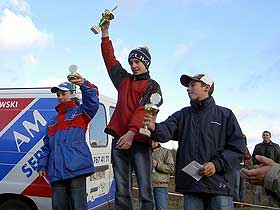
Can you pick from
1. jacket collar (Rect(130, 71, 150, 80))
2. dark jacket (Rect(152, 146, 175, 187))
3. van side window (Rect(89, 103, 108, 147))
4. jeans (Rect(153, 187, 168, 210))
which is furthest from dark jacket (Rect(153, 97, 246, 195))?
jeans (Rect(153, 187, 168, 210))

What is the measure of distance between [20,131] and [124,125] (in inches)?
89.4

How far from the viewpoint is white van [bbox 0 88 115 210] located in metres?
5.70

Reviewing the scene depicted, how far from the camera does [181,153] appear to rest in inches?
165

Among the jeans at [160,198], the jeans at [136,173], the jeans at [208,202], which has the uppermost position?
the jeans at [136,173]

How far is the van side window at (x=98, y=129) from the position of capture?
5.95 meters

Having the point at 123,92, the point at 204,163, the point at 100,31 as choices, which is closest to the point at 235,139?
the point at 204,163

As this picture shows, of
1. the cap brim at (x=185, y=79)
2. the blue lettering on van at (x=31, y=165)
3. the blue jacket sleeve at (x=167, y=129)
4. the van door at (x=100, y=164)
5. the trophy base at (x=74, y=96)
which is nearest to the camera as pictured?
the blue jacket sleeve at (x=167, y=129)

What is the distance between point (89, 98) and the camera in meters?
4.71

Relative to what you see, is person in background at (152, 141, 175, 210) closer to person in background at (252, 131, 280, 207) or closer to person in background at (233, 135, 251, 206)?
person in background at (233, 135, 251, 206)

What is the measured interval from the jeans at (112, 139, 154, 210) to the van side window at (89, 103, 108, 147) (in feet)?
6.11

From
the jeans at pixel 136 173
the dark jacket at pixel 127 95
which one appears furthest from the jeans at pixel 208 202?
the dark jacket at pixel 127 95

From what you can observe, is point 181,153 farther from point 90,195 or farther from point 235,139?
point 90,195

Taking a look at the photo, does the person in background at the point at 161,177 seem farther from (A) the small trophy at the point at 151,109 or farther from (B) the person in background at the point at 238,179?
(A) the small trophy at the point at 151,109

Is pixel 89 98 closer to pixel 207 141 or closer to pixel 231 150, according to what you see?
pixel 207 141
